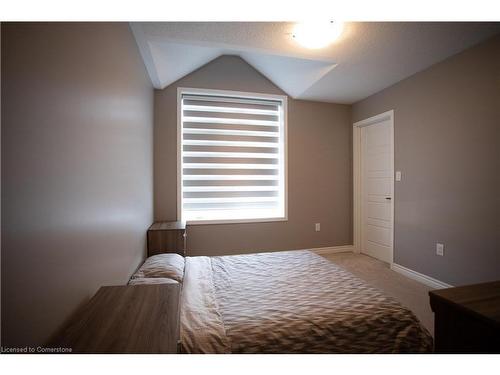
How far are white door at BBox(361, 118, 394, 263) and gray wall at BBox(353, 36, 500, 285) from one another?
0.56ft

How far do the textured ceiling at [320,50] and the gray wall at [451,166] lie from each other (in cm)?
22

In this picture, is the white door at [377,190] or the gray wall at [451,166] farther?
the white door at [377,190]

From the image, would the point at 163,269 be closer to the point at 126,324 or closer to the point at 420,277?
the point at 126,324

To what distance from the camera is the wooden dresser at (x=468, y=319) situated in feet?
2.52

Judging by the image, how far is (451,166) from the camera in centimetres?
221

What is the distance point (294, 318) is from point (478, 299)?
2.51ft

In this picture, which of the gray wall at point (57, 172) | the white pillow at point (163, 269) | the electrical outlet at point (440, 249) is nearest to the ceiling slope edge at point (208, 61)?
the gray wall at point (57, 172)

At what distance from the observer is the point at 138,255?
1.97m

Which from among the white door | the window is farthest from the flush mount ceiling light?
the white door

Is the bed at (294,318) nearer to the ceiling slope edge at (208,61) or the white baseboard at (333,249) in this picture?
the white baseboard at (333,249)
